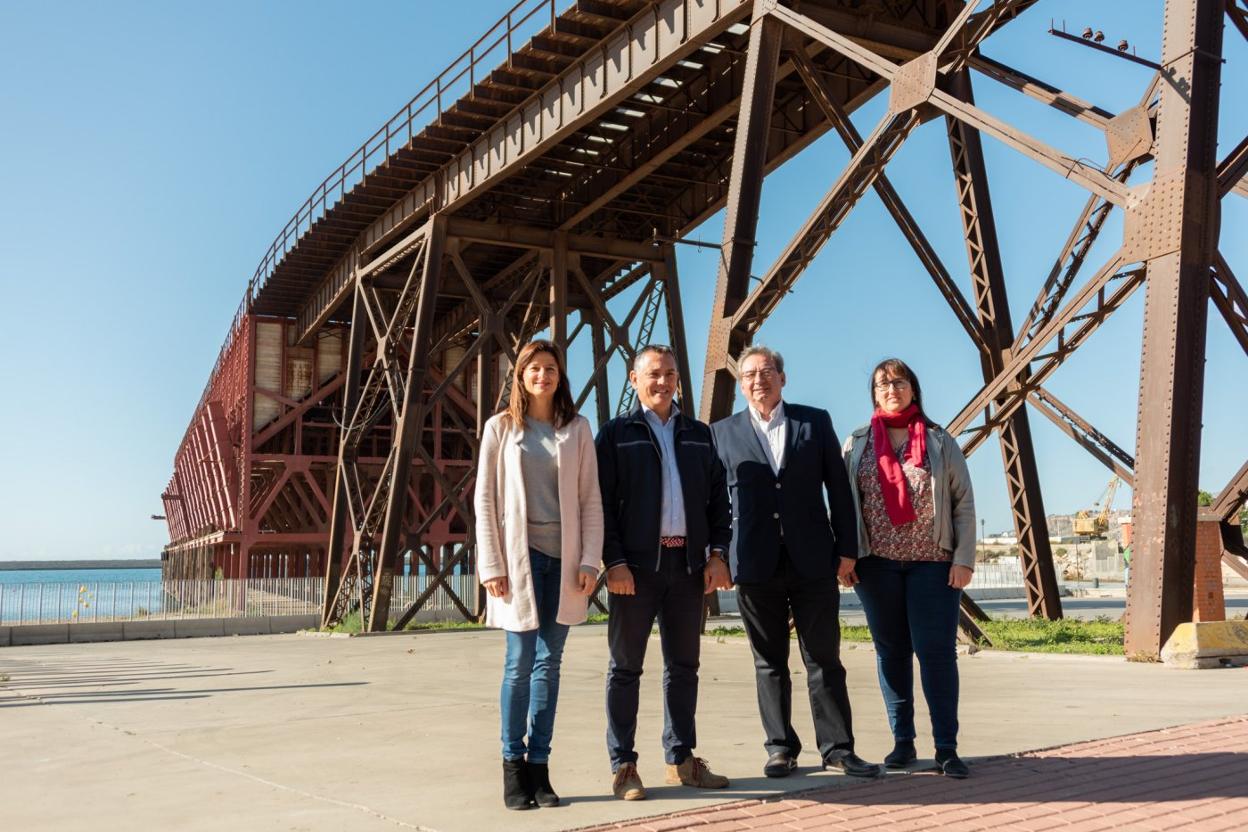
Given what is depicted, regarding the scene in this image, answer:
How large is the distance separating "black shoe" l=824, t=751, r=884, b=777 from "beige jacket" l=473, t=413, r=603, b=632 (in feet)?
4.52

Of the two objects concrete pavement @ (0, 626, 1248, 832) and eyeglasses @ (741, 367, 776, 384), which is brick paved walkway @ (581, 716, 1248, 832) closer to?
concrete pavement @ (0, 626, 1248, 832)

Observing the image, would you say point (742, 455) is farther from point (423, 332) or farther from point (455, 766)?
point (423, 332)

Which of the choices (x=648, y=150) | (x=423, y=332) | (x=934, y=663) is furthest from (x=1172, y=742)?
(x=423, y=332)

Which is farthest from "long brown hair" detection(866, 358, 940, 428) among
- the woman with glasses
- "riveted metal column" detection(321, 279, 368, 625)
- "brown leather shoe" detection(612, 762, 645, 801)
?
"riveted metal column" detection(321, 279, 368, 625)

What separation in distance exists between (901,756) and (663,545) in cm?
153

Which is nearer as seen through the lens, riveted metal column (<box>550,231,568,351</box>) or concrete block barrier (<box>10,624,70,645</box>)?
riveted metal column (<box>550,231,568,351</box>)

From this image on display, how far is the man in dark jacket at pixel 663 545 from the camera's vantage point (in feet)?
16.5

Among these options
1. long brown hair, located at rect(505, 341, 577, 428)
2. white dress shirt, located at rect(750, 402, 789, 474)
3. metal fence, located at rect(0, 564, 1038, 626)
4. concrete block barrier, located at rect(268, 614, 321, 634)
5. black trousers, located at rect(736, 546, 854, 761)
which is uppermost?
long brown hair, located at rect(505, 341, 577, 428)

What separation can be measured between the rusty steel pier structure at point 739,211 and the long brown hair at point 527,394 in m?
6.44

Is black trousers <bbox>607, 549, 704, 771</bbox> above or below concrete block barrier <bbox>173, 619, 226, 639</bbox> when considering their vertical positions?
above

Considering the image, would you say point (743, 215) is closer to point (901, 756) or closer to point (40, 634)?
point (901, 756)

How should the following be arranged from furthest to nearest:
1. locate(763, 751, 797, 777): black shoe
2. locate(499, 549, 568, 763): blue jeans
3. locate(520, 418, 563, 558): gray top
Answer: locate(763, 751, 797, 777): black shoe < locate(520, 418, 563, 558): gray top < locate(499, 549, 568, 763): blue jeans

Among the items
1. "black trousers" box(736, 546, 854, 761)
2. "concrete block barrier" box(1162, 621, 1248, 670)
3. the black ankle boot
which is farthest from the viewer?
"concrete block barrier" box(1162, 621, 1248, 670)

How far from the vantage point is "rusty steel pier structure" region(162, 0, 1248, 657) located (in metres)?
9.70
